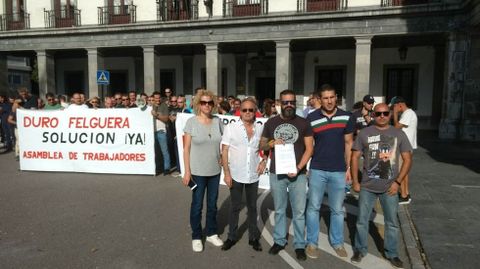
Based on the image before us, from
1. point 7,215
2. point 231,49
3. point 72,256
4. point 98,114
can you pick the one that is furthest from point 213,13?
point 72,256

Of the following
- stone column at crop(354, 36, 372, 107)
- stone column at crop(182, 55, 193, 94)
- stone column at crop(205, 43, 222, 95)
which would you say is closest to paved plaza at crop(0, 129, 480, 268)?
stone column at crop(354, 36, 372, 107)

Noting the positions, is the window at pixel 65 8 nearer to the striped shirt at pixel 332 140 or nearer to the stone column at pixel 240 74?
the stone column at pixel 240 74

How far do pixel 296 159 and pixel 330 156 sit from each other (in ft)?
1.20

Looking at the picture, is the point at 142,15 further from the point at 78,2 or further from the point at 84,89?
the point at 84,89

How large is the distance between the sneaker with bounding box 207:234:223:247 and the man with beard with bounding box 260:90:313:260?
0.63 m

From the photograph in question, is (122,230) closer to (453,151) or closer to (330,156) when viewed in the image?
(330,156)

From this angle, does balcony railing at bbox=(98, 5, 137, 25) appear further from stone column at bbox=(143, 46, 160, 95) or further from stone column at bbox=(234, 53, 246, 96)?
stone column at bbox=(234, 53, 246, 96)

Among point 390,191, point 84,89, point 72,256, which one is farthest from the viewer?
point 84,89

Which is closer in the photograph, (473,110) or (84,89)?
(473,110)

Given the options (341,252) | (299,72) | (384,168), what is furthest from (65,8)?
(384,168)

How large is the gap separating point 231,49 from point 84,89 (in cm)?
1122

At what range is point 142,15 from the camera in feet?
64.9

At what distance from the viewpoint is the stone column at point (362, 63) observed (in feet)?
51.7

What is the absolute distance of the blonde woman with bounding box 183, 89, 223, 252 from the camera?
424 centimetres
